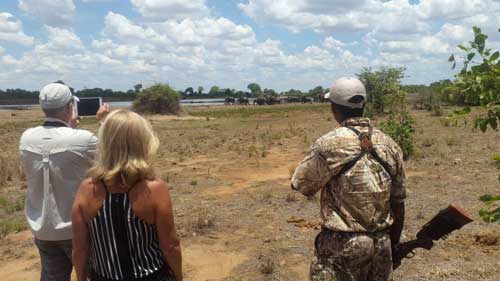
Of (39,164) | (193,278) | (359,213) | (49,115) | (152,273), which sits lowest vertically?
(193,278)

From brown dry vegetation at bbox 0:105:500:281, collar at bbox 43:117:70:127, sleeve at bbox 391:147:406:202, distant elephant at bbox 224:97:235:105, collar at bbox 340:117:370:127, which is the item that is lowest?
distant elephant at bbox 224:97:235:105

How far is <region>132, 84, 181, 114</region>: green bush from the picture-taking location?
122 ft

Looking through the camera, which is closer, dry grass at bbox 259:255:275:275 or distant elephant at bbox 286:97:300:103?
dry grass at bbox 259:255:275:275

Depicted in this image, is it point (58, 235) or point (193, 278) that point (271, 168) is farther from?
point (58, 235)

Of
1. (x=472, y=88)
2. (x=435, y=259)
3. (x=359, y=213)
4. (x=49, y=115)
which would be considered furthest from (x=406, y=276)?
(x=49, y=115)

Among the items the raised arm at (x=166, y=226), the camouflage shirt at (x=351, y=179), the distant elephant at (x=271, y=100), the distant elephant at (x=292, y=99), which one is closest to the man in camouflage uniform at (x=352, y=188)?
the camouflage shirt at (x=351, y=179)

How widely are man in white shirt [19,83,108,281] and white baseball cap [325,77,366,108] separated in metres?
1.30

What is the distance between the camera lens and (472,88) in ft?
6.71

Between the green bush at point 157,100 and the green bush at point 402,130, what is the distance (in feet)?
87.8

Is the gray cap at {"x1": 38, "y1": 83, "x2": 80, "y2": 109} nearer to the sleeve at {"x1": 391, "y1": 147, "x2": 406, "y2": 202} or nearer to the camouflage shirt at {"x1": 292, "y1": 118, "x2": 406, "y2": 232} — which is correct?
the camouflage shirt at {"x1": 292, "y1": 118, "x2": 406, "y2": 232}

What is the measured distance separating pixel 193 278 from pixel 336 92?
327 centimetres

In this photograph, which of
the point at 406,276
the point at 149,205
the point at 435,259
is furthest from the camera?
the point at 435,259

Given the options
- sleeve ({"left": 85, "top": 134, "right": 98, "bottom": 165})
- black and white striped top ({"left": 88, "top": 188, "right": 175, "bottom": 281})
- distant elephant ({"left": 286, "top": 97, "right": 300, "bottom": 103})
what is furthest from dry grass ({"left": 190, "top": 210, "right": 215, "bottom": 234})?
distant elephant ({"left": 286, "top": 97, "right": 300, "bottom": 103})

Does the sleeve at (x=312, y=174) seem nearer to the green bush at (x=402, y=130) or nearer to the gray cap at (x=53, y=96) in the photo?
the gray cap at (x=53, y=96)
